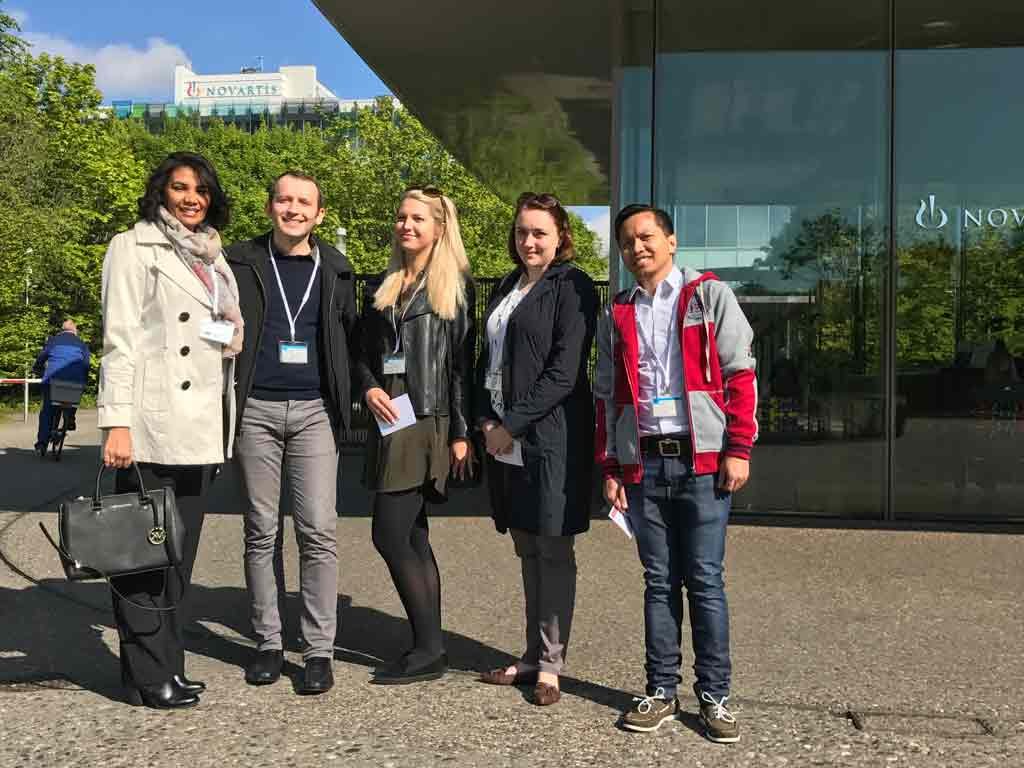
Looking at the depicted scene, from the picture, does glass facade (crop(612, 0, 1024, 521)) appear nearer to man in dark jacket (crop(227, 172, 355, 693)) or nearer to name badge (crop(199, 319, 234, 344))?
man in dark jacket (crop(227, 172, 355, 693))

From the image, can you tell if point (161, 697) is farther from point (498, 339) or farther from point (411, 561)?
point (498, 339)

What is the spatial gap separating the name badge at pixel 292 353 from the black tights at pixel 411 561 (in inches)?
25.2

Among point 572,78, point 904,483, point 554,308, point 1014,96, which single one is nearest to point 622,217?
point 554,308

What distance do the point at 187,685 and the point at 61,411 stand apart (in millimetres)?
10874

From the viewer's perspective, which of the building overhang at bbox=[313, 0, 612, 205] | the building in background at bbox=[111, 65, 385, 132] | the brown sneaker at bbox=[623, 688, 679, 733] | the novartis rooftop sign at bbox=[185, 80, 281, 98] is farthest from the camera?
the novartis rooftop sign at bbox=[185, 80, 281, 98]

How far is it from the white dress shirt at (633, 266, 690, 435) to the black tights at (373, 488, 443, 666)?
107 centimetres

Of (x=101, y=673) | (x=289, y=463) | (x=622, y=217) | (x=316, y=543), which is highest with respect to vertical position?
(x=622, y=217)

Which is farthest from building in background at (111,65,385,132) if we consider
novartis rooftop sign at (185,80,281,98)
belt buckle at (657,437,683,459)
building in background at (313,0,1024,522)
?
belt buckle at (657,437,683,459)

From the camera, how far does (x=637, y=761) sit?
11.1ft

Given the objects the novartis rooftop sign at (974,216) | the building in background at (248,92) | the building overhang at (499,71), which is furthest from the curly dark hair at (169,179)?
the building in background at (248,92)

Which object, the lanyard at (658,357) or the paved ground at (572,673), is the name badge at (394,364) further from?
the paved ground at (572,673)

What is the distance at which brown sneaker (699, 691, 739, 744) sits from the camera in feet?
11.7

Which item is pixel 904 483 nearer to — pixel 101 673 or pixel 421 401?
pixel 421 401

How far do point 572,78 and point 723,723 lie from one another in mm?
10670
